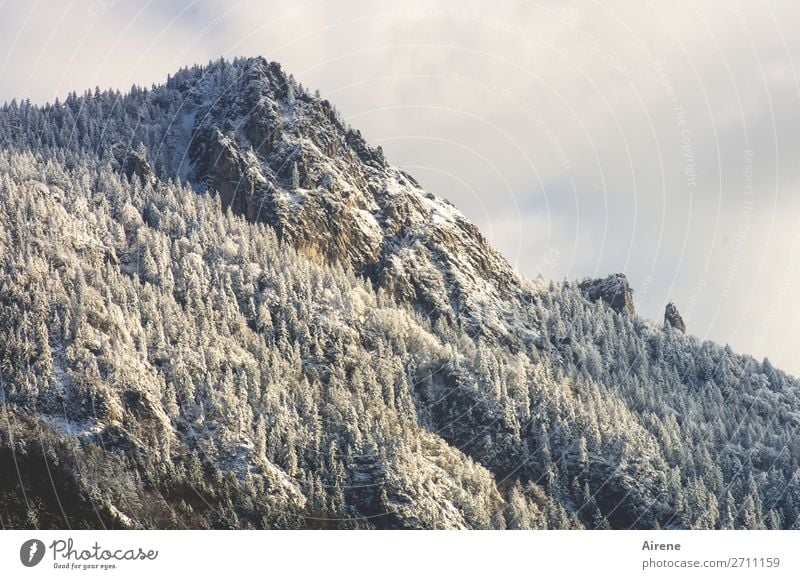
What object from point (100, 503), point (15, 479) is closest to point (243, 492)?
point (100, 503)

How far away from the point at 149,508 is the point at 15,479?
24256 mm

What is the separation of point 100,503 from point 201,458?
1117 inches

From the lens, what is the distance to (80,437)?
633 feet
